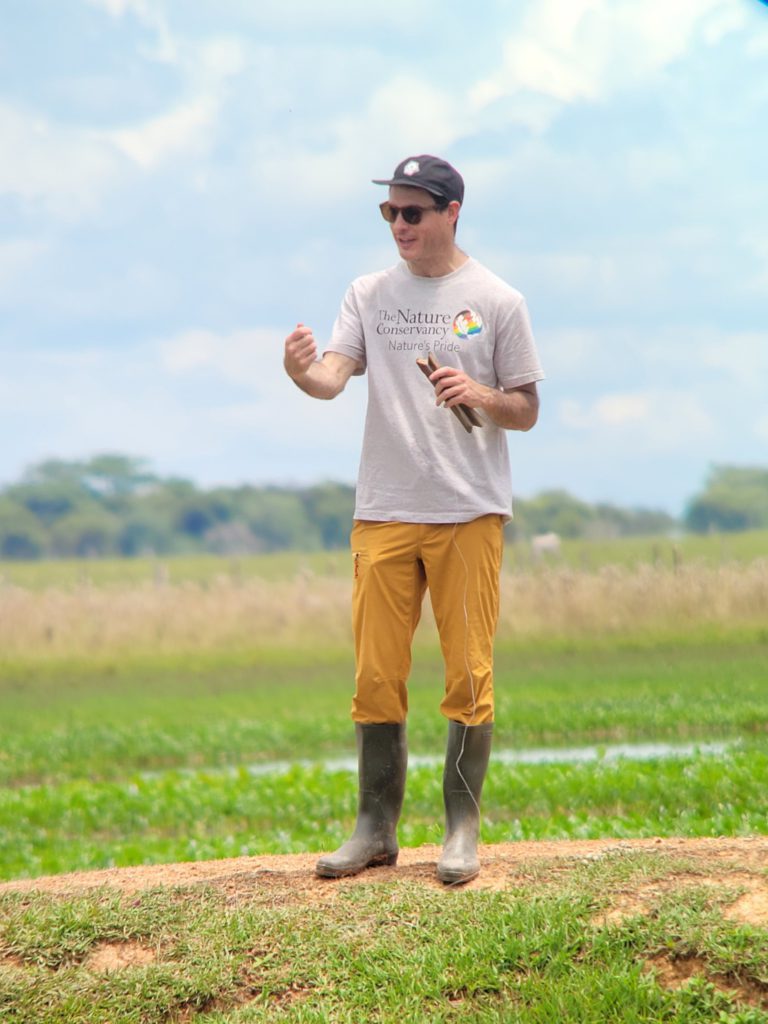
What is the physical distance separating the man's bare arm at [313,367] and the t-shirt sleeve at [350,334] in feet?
0.08

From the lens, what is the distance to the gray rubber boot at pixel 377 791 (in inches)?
203

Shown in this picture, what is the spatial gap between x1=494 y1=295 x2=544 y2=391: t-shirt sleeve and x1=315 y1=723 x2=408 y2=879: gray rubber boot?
137 cm

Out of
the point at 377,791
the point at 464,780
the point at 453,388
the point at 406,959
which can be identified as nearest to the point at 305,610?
the point at 377,791

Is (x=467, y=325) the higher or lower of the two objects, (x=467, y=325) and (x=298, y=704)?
the higher

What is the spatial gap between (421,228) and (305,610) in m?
16.0

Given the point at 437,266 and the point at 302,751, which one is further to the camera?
the point at 302,751

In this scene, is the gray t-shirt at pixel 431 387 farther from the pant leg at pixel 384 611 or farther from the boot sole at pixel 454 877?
the boot sole at pixel 454 877

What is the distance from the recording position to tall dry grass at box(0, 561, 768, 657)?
19203 mm

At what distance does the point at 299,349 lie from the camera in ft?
16.0

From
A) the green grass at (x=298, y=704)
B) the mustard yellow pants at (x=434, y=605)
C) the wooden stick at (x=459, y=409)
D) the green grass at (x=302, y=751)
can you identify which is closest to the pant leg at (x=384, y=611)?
the mustard yellow pants at (x=434, y=605)

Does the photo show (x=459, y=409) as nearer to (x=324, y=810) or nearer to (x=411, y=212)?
(x=411, y=212)

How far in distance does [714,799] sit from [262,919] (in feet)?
15.4

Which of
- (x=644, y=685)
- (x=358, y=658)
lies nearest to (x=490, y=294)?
Result: (x=358, y=658)

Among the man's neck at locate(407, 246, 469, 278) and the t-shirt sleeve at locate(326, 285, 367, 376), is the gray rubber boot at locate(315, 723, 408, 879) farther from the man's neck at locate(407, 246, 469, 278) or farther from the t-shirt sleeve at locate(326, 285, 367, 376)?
the man's neck at locate(407, 246, 469, 278)
